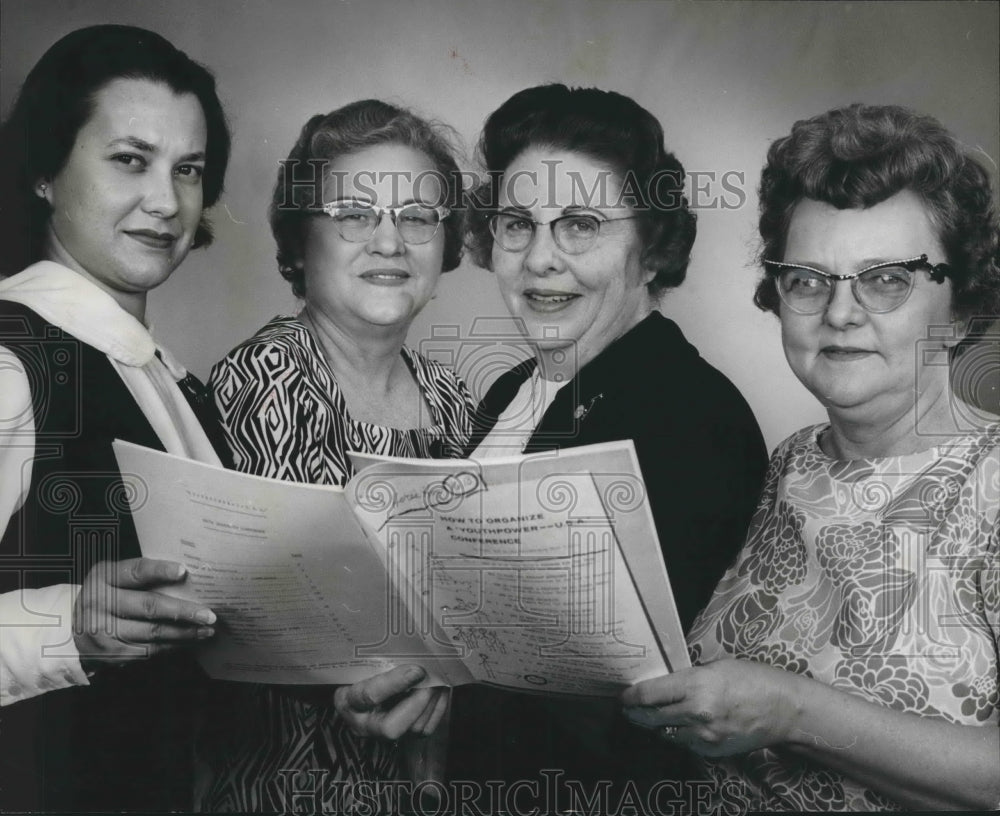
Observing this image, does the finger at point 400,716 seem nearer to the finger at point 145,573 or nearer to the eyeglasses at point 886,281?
the finger at point 145,573

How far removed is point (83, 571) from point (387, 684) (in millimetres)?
501

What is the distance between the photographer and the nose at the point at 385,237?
5.01 ft

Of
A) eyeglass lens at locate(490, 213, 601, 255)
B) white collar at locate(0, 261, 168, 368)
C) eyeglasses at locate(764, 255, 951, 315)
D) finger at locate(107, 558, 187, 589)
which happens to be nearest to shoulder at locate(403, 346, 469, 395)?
eyeglass lens at locate(490, 213, 601, 255)

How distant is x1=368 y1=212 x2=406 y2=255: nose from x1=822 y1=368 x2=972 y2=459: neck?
701mm

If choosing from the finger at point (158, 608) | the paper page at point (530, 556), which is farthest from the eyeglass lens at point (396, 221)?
the finger at point (158, 608)

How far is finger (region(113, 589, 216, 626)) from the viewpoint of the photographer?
1347 millimetres

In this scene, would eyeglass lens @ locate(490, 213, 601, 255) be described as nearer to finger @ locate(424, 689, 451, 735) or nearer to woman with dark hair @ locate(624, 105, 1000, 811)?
woman with dark hair @ locate(624, 105, 1000, 811)

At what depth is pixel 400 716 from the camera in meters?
1.41

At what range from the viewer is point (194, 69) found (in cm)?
157

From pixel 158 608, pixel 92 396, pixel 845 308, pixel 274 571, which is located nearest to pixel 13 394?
pixel 92 396

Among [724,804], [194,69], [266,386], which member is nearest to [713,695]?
[724,804]

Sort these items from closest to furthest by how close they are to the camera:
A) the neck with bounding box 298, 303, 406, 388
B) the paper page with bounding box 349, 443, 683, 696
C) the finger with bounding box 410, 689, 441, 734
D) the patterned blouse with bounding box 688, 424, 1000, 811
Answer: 1. the paper page with bounding box 349, 443, 683, 696
2. the patterned blouse with bounding box 688, 424, 1000, 811
3. the finger with bounding box 410, 689, 441, 734
4. the neck with bounding box 298, 303, 406, 388

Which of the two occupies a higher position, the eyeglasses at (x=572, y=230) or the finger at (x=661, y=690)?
the eyeglasses at (x=572, y=230)

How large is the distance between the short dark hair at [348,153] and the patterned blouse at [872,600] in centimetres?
65
